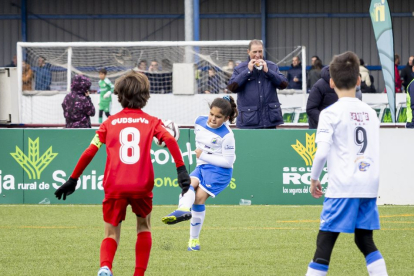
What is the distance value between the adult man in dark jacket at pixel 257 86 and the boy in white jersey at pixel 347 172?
589 centimetres

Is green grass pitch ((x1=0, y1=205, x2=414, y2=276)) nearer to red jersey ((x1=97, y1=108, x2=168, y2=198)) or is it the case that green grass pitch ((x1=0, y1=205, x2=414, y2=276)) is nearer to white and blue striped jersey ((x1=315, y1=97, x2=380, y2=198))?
red jersey ((x1=97, y1=108, x2=168, y2=198))

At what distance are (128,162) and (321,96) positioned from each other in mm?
6123

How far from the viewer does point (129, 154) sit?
5930mm

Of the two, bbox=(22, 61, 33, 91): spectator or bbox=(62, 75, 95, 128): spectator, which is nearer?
bbox=(62, 75, 95, 128): spectator

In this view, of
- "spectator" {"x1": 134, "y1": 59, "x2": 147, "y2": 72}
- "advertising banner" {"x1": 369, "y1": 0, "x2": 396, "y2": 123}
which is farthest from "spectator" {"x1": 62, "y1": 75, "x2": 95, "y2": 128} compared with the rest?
"spectator" {"x1": 134, "y1": 59, "x2": 147, "y2": 72}

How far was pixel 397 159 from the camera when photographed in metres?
12.3

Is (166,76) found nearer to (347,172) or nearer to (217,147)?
(217,147)

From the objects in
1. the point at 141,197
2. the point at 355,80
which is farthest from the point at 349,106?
the point at 141,197

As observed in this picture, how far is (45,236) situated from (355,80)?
4.88 m

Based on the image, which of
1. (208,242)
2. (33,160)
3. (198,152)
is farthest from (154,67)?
(198,152)

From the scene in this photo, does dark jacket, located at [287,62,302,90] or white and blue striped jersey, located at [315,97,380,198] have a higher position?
dark jacket, located at [287,62,302,90]

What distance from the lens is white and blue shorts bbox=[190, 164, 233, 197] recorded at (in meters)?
8.37

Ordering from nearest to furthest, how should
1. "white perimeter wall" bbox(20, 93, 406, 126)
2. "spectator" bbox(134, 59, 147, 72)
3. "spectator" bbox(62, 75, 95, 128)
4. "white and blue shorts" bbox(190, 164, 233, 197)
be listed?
1. "white and blue shorts" bbox(190, 164, 233, 197)
2. "spectator" bbox(62, 75, 95, 128)
3. "white perimeter wall" bbox(20, 93, 406, 126)
4. "spectator" bbox(134, 59, 147, 72)

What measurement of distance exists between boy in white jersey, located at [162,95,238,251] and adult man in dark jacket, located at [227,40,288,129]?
9.51ft
